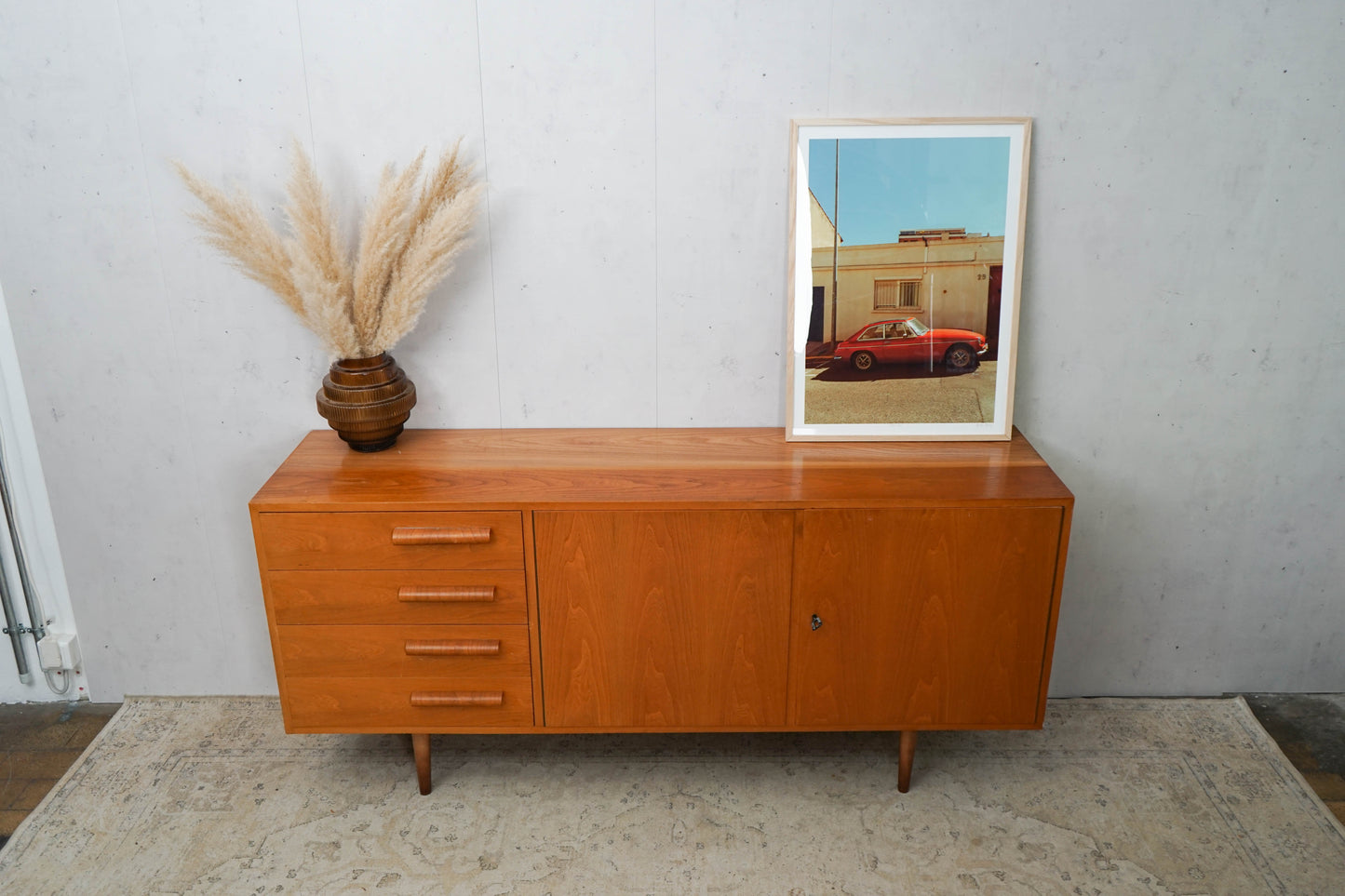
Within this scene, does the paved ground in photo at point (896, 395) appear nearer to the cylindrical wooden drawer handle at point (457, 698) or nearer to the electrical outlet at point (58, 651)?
the cylindrical wooden drawer handle at point (457, 698)

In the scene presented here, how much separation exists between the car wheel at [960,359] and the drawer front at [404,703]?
1.16 m

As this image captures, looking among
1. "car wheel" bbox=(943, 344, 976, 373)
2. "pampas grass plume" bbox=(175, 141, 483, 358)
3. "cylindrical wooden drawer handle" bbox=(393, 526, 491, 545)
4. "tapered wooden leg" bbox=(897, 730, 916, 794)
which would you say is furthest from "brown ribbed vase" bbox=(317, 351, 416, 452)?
"tapered wooden leg" bbox=(897, 730, 916, 794)

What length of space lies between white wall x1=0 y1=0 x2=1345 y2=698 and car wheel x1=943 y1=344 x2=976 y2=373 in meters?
0.15

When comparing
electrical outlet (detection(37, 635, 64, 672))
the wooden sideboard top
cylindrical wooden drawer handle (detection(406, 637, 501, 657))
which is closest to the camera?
the wooden sideboard top

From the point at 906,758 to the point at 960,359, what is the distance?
0.90 m

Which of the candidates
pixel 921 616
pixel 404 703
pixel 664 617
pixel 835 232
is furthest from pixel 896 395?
pixel 404 703

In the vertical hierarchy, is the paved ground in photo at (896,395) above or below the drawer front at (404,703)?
above

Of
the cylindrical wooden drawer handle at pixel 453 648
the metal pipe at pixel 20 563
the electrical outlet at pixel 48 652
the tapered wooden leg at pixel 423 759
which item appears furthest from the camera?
the electrical outlet at pixel 48 652

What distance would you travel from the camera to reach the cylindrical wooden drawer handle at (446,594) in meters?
1.98

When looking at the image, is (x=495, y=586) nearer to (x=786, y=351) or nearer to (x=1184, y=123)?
(x=786, y=351)

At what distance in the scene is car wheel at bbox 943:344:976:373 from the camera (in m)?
2.19

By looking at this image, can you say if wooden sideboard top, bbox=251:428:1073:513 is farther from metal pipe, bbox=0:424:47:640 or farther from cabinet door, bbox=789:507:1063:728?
metal pipe, bbox=0:424:47:640

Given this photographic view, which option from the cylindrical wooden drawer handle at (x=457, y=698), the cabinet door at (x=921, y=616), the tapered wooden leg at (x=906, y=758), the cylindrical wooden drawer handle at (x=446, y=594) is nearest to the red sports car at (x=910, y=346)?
Result: the cabinet door at (x=921, y=616)

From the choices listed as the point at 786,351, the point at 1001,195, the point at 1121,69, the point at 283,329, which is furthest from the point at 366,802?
the point at 1121,69
